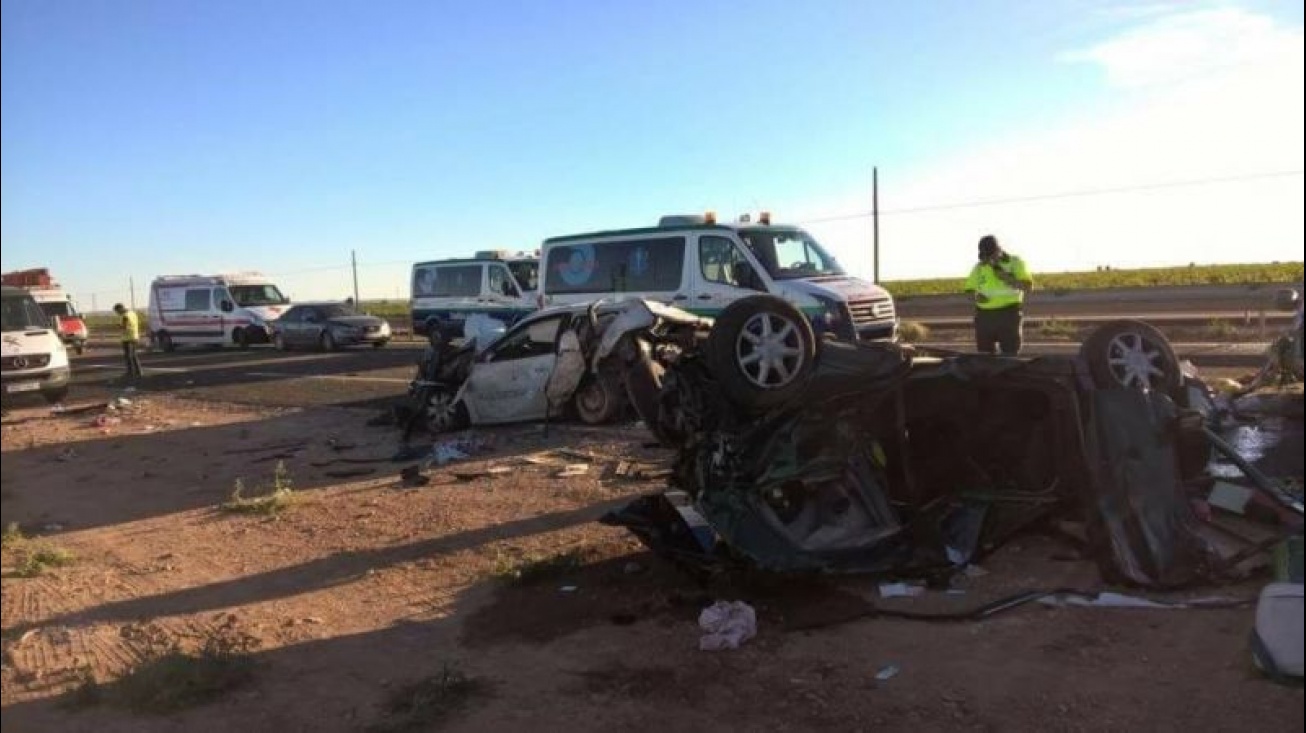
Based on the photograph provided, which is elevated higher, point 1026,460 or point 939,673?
point 1026,460

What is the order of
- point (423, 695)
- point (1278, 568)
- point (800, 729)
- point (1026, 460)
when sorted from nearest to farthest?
point (1278, 568), point (800, 729), point (423, 695), point (1026, 460)

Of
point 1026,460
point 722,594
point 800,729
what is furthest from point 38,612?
point 1026,460

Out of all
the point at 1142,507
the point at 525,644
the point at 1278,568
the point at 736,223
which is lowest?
the point at 525,644


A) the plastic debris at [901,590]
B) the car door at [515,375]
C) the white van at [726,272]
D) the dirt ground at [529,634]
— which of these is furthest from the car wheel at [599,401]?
the plastic debris at [901,590]

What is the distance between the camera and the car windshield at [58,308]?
102 inches

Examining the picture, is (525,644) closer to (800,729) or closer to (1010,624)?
(800,729)

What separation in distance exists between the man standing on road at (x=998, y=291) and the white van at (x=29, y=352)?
889 centimetres

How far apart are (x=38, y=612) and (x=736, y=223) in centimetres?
1115

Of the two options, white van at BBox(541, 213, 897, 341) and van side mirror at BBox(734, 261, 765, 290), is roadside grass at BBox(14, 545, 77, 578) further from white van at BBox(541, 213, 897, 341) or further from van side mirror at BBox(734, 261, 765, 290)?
van side mirror at BBox(734, 261, 765, 290)

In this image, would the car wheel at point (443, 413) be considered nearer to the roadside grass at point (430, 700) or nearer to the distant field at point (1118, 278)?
the roadside grass at point (430, 700)

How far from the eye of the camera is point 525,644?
4.98 meters

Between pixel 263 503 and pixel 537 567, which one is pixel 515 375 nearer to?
pixel 263 503

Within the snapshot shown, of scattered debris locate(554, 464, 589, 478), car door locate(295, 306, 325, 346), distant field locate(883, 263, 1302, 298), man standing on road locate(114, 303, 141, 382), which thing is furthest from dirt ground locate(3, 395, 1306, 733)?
distant field locate(883, 263, 1302, 298)

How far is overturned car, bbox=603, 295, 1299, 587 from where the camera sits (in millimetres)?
5223
